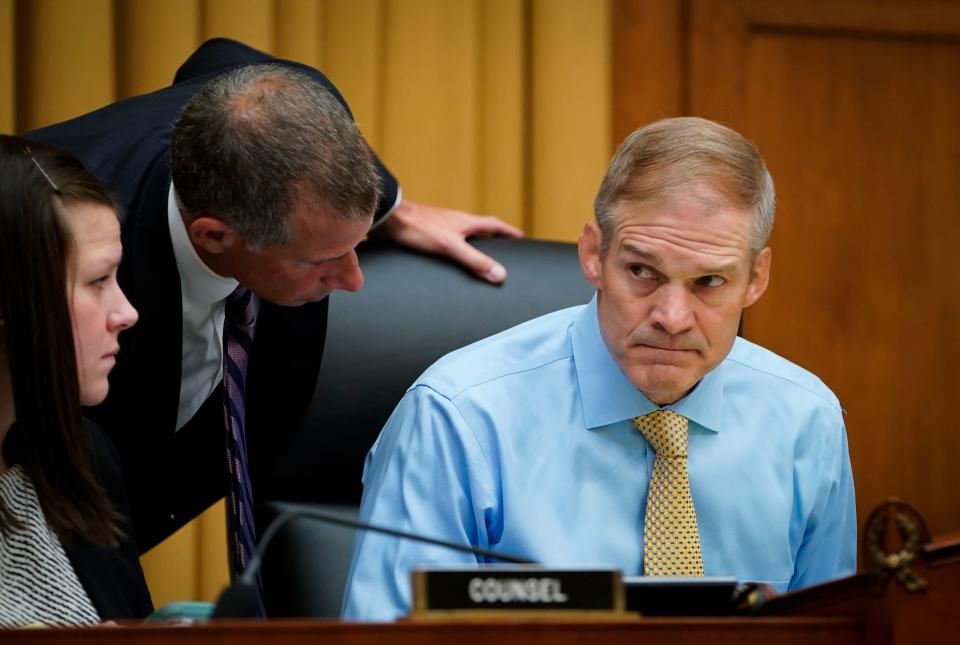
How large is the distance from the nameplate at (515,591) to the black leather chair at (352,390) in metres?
0.90

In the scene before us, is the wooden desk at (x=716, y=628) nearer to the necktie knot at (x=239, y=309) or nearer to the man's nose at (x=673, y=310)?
the man's nose at (x=673, y=310)

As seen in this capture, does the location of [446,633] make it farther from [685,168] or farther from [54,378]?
[685,168]

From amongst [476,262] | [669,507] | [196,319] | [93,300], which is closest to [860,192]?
[476,262]

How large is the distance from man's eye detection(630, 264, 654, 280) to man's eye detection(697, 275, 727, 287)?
58mm

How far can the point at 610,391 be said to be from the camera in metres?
1.66

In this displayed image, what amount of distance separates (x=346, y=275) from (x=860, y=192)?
1.51 meters

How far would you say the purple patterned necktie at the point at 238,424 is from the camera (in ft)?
5.75

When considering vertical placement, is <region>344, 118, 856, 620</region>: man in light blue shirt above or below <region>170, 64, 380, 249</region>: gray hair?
below

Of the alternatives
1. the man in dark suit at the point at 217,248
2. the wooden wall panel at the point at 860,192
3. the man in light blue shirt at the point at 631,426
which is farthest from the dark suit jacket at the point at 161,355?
the wooden wall panel at the point at 860,192

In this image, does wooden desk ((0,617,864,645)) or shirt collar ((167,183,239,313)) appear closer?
wooden desk ((0,617,864,645))

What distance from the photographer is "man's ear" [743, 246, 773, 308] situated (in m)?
1.65

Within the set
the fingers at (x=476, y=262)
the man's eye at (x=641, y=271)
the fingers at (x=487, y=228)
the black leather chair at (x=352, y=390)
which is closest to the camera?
the man's eye at (x=641, y=271)

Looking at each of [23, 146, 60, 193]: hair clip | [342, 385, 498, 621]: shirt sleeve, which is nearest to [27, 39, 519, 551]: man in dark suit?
[342, 385, 498, 621]: shirt sleeve

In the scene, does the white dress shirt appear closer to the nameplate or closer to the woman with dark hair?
the woman with dark hair
